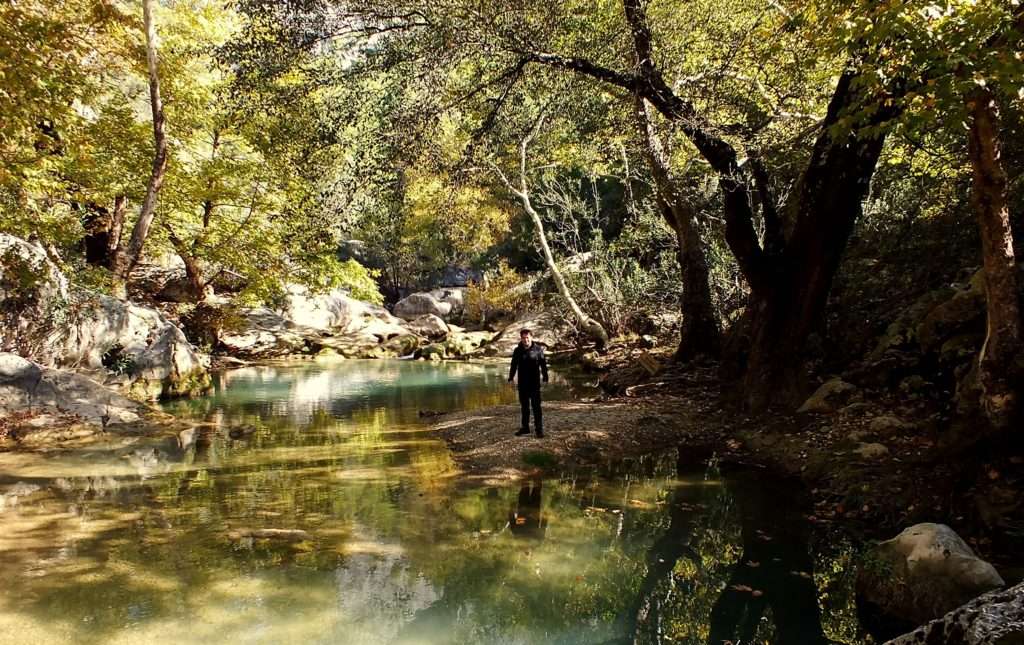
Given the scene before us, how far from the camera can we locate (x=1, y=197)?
13.3 metres

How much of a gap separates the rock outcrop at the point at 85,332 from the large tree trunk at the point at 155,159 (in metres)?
1.09

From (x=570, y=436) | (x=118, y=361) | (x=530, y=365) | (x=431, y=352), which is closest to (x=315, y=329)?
(x=431, y=352)

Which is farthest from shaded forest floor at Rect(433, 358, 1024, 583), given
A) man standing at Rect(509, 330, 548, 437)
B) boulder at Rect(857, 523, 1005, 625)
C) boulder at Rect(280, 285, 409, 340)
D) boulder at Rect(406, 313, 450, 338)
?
boulder at Rect(406, 313, 450, 338)

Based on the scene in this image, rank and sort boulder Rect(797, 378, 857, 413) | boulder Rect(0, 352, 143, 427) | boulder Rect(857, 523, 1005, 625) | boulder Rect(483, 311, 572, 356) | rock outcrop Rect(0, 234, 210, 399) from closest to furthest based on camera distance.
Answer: boulder Rect(857, 523, 1005, 625) → boulder Rect(797, 378, 857, 413) → boulder Rect(0, 352, 143, 427) → rock outcrop Rect(0, 234, 210, 399) → boulder Rect(483, 311, 572, 356)

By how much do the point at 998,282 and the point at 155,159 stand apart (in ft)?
54.7

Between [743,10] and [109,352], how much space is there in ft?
52.8

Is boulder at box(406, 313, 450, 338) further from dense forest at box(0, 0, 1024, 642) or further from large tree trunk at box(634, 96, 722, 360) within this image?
large tree trunk at box(634, 96, 722, 360)

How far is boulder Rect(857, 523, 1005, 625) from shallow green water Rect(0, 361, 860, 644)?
375mm

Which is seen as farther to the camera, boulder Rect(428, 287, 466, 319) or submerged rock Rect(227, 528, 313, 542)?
boulder Rect(428, 287, 466, 319)

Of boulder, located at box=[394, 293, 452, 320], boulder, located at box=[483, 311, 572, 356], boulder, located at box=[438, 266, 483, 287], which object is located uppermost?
boulder, located at box=[438, 266, 483, 287]

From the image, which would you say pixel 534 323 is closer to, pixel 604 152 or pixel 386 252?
pixel 604 152

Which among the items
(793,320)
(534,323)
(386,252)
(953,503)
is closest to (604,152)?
(793,320)

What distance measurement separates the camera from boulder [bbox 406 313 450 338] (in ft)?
119

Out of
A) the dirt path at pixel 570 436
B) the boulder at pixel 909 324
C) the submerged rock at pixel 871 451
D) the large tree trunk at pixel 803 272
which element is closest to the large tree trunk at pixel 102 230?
the dirt path at pixel 570 436
